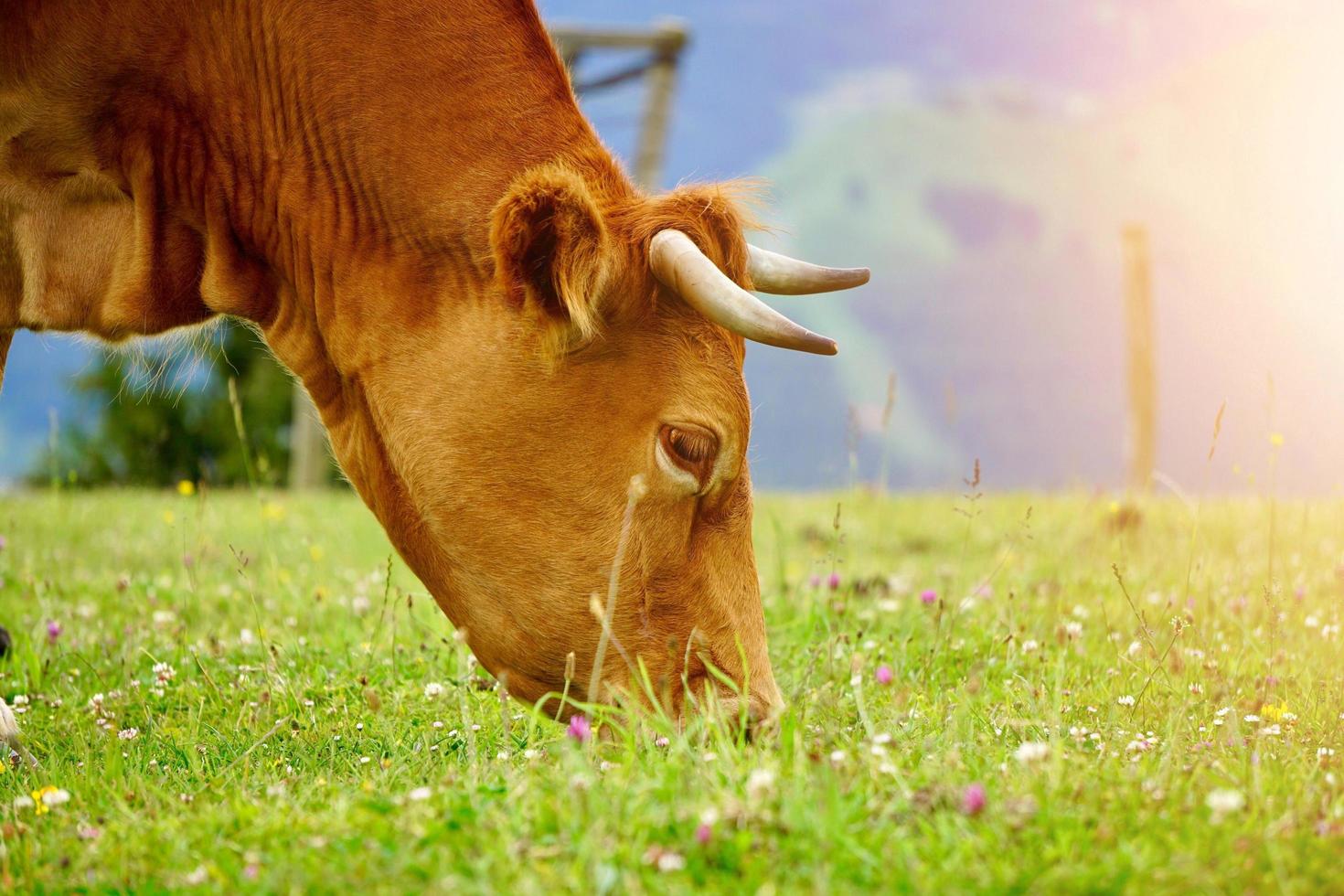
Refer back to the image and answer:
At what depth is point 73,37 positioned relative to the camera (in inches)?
143

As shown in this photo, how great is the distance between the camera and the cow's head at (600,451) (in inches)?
127

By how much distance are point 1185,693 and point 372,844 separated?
8.09ft

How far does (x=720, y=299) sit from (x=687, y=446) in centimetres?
41

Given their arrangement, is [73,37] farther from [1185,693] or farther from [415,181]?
[1185,693]

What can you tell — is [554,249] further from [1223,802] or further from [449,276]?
[1223,802]

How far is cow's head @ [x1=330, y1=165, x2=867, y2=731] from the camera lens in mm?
3217

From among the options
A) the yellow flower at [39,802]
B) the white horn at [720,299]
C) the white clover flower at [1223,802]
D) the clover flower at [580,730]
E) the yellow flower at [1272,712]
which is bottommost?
the yellow flower at [39,802]

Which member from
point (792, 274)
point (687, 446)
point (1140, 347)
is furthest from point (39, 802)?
point (1140, 347)

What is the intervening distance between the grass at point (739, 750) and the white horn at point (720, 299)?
0.94 metres

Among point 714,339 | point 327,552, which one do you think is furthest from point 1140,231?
point 714,339

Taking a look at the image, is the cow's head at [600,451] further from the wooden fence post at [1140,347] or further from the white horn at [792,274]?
the wooden fence post at [1140,347]

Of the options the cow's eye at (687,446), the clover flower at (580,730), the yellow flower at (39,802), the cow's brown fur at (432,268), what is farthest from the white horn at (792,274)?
A: the yellow flower at (39,802)

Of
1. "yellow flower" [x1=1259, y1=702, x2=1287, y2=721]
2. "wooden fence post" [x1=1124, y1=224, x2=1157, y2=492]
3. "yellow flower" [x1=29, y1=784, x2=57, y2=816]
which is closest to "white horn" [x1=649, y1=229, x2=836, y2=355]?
"yellow flower" [x1=1259, y1=702, x2=1287, y2=721]

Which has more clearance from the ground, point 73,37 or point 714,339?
point 73,37
